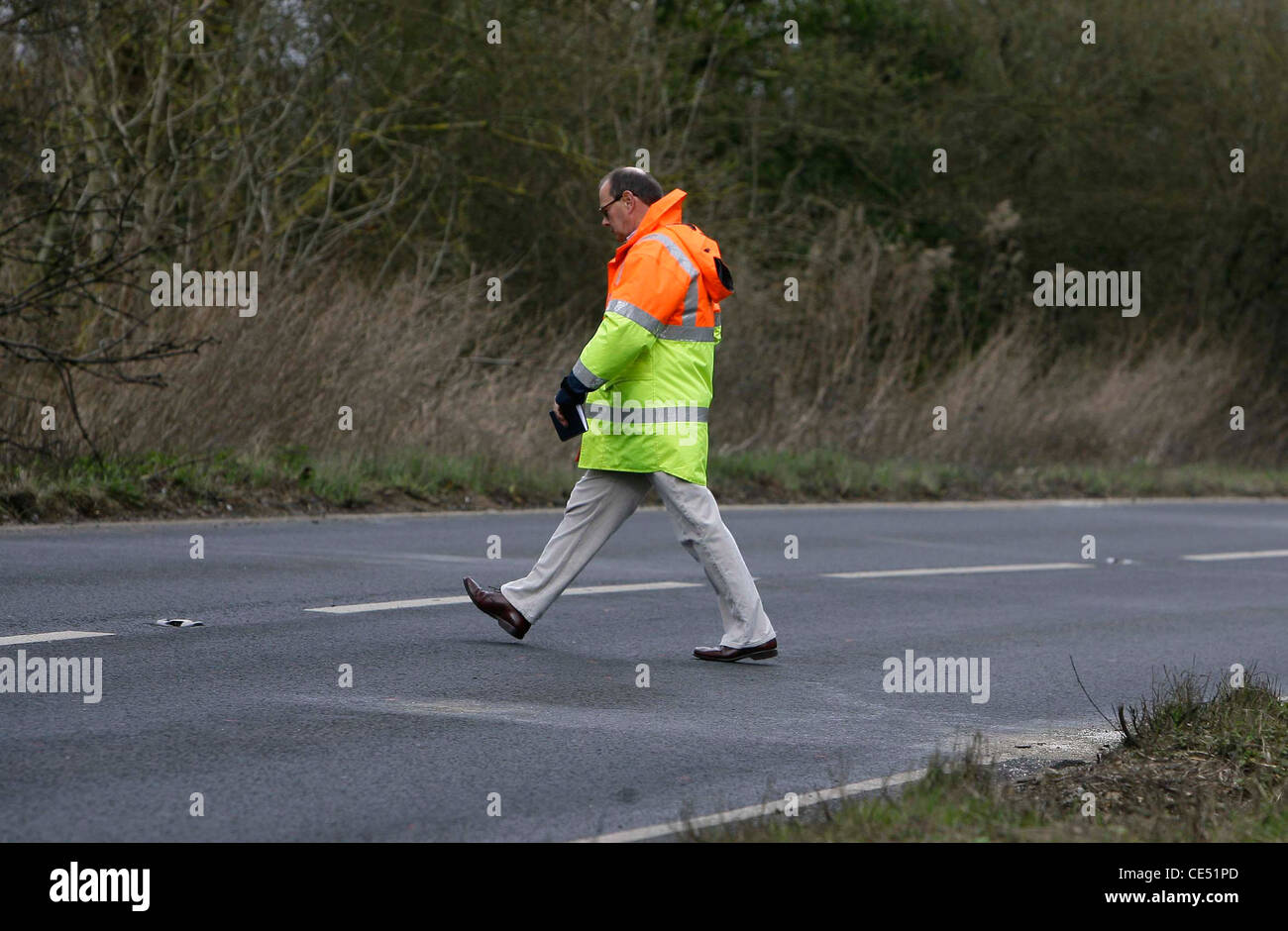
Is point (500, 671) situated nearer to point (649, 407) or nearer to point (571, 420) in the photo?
point (571, 420)

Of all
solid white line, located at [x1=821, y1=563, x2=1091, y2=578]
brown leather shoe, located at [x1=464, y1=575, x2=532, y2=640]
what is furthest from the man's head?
solid white line, located at [x1=821, y1=563, x2=1091, y2=578]

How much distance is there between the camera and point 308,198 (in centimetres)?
2083

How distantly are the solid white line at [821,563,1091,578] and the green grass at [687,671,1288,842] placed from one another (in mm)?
4930

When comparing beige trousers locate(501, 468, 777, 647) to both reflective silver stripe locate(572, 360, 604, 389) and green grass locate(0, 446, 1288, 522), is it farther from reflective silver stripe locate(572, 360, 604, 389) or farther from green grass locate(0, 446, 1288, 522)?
green grass locate(0, 446, 1288, 522)

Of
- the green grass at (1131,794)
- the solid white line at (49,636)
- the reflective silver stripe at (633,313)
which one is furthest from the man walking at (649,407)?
the green grass at (1131,794)

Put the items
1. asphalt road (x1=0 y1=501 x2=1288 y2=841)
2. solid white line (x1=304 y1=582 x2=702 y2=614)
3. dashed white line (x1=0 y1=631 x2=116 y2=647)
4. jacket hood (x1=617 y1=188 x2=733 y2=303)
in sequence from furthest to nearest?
solid white line (x1=304 y1=582 x2=702 y2=614) < jacket hood (x1=617 y1=188 x2=733 y2=303) < dashed white line (x1=0 y1=631 x2=116 y2=647) < asphalt road (x1=0 y1=501 x2=1288 y2=841)

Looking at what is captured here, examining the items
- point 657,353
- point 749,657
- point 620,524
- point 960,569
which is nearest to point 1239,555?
point 960,569

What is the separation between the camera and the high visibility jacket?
7883 millimetres

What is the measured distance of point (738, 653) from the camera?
27.3 ft

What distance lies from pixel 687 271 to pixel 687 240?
15 cm

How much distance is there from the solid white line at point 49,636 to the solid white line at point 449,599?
1.31m

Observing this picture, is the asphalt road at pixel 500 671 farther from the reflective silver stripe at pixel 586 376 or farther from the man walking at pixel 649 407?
the reflective silver stripe at pixel 586 376
